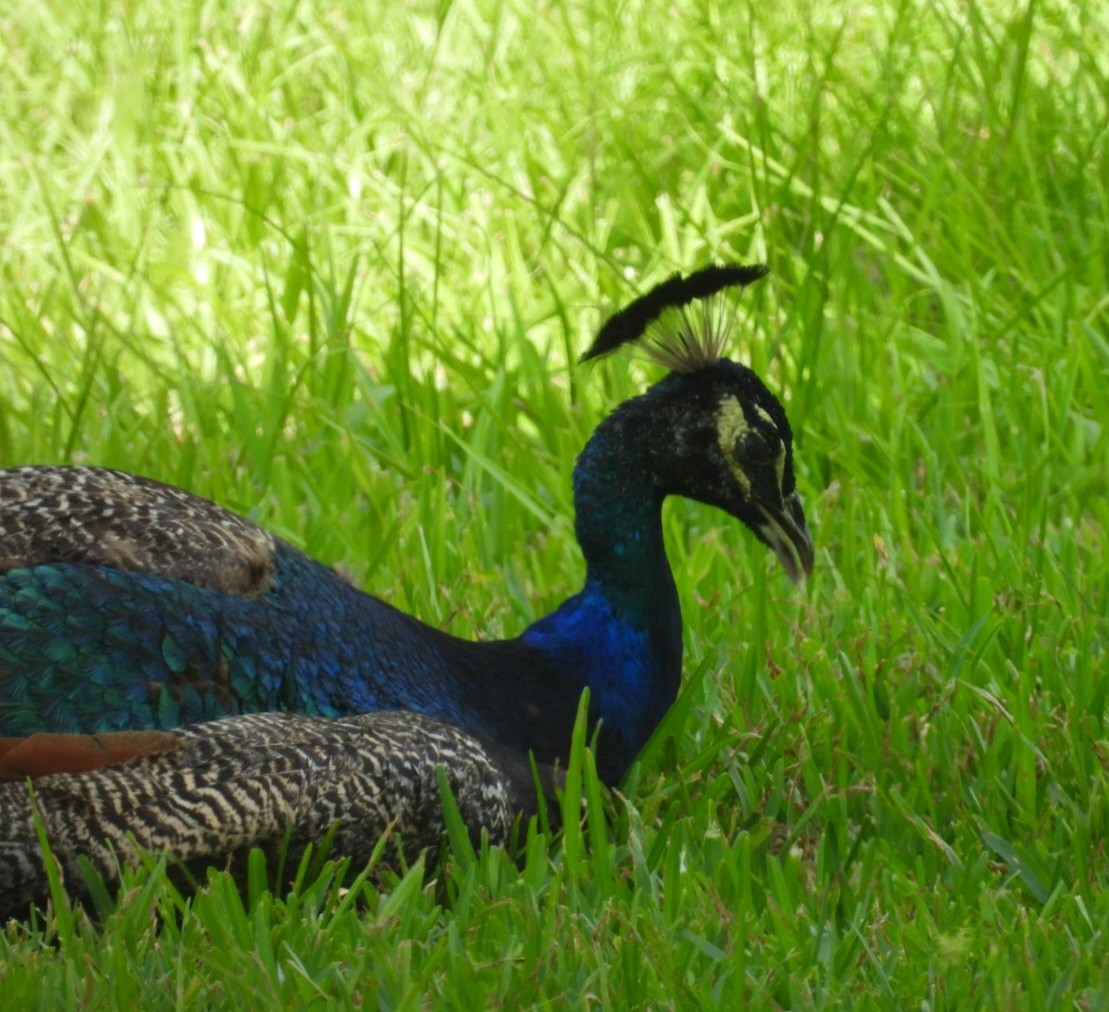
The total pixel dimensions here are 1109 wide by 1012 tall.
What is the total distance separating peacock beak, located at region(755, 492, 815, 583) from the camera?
3.69 m

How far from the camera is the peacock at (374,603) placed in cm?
313

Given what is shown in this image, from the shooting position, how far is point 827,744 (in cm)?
361

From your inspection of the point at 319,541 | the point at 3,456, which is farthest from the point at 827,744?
the point at 3,456

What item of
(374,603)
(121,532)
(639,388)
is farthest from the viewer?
(639,388)

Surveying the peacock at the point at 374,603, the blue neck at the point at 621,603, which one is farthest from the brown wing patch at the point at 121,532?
the blue neck at the point at 621,603

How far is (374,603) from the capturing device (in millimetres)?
3543

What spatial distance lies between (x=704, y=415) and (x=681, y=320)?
18 centimetres

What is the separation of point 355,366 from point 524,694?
5.88 ft

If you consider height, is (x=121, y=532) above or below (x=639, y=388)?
below

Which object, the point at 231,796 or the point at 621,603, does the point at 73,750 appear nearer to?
the point at 231,796

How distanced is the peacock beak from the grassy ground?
214 millimetres

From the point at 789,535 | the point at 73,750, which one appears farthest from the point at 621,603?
the point at 73,750

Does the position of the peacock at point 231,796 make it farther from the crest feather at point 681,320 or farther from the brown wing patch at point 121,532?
the crest feather at point 681,320

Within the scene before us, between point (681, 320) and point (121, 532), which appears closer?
point (121, 532)
